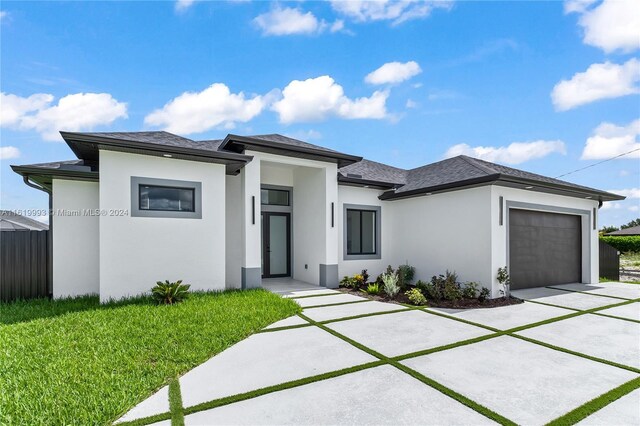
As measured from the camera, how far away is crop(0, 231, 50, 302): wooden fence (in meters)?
7.44

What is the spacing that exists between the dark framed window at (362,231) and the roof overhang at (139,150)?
4.66m


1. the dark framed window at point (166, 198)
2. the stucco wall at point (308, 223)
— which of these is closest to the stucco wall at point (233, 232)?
the dark framed window at point (166, 198)

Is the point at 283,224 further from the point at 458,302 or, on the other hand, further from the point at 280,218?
the point at 458,302

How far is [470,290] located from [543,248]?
13.3ft

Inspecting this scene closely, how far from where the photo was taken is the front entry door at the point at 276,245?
11.0 meters

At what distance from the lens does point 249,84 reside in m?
11.5

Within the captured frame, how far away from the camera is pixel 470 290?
8.17 meters

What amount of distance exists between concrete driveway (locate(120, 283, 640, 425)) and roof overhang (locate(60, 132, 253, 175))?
443 centimetres

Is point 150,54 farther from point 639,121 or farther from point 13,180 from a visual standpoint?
point 639,121

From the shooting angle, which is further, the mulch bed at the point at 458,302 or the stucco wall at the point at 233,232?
the stucco wall at the point at 233,232

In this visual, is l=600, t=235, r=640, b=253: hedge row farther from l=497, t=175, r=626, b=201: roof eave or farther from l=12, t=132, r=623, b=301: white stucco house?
l=12, t=132, r=623, b=301: white stucco house

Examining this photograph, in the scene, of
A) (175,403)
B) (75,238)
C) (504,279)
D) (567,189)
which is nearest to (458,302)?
(504,279)

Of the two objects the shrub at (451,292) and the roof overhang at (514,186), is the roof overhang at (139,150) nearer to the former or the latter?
the roof overhang at (514,186)

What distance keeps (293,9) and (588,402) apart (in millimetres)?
9830
